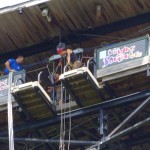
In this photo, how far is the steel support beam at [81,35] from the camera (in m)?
27.8

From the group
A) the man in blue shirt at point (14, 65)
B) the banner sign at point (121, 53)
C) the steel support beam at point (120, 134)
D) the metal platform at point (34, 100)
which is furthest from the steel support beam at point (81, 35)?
the steel support beam at point (120, 134)

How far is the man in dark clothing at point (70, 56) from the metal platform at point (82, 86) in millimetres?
811

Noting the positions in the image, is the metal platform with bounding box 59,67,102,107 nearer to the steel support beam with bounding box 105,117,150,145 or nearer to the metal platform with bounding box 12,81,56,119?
the metal platform with bounding box 12,81,56,119

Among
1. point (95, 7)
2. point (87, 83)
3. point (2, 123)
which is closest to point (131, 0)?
point (95, 7)

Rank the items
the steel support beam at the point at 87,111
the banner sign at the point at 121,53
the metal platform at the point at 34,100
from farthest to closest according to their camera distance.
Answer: the metal platform at the point at 34,100 → the steel support beam at the point at 87,111 → the banner sign at the point at 121,53

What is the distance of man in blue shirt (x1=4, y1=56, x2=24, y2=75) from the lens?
92.0 ft

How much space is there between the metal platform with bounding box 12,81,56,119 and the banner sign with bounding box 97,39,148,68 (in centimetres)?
171

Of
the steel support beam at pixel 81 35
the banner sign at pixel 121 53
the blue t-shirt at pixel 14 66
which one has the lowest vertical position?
the banner sign at pixel 121 53

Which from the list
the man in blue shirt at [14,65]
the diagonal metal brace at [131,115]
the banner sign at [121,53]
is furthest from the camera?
the man in blue shirt at [14,65]

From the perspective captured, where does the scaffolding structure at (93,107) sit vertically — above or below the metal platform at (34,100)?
below

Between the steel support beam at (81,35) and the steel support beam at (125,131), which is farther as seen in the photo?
the steel support beam at (81,35)

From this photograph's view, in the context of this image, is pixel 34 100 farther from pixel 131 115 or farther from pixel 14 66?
pixel 131 115

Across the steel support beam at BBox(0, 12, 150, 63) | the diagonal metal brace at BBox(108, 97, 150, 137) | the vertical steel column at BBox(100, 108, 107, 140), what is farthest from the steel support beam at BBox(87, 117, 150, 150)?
the steel support beam at BBox(0, 12, 150, 63)

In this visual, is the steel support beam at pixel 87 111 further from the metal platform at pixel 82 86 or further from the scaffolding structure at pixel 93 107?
Answer: the metal platform at pixel 82 86
